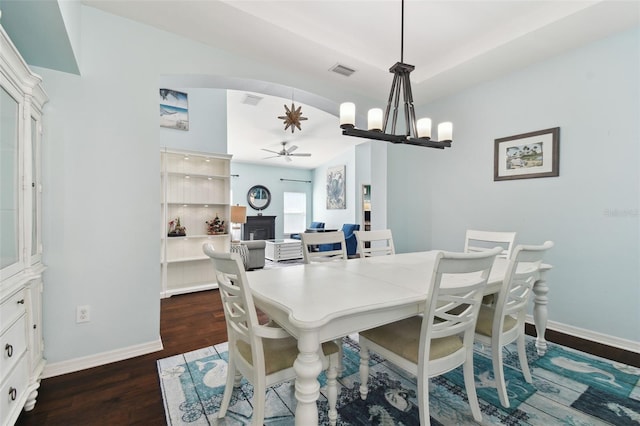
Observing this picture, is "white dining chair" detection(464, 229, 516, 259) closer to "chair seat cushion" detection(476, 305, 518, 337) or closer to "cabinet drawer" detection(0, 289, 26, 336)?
"chair seat cushion" detection(476, 305, 518, 337)

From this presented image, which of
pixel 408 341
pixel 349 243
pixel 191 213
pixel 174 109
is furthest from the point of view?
pixel 349 243

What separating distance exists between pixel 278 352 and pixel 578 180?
9.80 ft

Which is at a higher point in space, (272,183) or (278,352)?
(272,183)

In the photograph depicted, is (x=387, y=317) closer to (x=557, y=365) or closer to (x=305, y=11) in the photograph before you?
(x=557, y=365)

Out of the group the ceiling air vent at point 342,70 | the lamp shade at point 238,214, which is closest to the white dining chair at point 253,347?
the ceiling air vent at point 342,70

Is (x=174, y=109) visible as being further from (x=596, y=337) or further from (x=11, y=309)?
(x=596, y=337)

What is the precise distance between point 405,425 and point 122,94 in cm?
290

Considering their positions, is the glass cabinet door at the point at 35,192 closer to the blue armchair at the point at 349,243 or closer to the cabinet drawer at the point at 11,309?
the cabinet drawer at the point at 11,309

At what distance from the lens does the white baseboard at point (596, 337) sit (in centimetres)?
233

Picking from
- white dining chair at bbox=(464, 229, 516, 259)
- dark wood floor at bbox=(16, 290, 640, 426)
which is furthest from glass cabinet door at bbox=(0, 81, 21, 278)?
white dining chair at bbox=(464, 229, 516, 259)

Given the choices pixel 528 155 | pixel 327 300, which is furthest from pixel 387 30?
pixel 327 300

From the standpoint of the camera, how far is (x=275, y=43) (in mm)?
2625

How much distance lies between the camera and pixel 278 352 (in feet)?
4.50

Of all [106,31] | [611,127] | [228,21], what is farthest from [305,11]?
[611,127]
